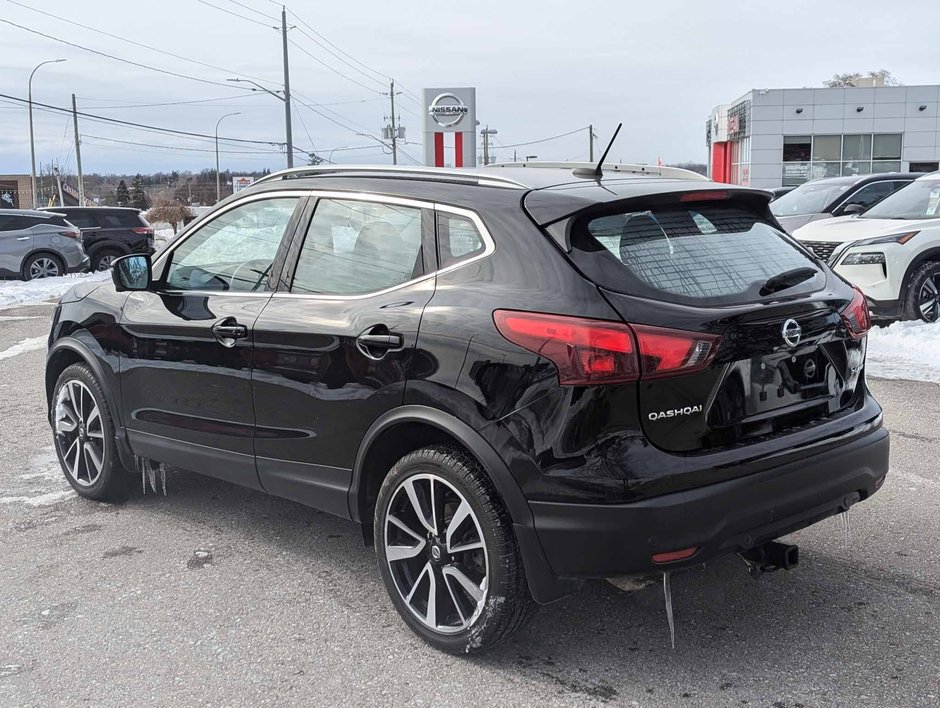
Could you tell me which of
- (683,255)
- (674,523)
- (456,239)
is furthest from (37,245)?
(674,523)

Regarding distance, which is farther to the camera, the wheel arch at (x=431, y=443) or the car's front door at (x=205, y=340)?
the car's front door at (x=205, y=340)

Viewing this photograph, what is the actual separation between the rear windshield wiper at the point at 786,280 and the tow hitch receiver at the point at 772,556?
0.89 m

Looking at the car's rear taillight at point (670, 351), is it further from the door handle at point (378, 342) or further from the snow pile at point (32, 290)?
the snow pile at point (32, 290)

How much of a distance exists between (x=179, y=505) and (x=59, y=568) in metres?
0.94

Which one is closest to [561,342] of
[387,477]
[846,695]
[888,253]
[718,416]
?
[718,416]

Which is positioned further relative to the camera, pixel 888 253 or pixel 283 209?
pixel 888 253

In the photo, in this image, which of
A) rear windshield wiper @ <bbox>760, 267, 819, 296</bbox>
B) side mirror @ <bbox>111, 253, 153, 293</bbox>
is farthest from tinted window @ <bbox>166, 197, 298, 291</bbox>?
rear windshield wiper @ <bbox>760, 267, 819, 296</bbox>

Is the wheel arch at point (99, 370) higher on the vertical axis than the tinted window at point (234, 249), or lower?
lower

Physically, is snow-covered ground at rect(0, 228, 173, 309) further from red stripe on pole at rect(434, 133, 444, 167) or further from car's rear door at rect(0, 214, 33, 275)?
red stripe on pole at rect(434, 133, 444, 167)

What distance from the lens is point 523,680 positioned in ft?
10.7

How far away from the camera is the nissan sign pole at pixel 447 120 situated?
19031 mm

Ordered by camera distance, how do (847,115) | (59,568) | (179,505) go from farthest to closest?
(847,115) < (179,505) < (59,568)

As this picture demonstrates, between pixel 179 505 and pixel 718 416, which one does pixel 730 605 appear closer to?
pixel 718 416

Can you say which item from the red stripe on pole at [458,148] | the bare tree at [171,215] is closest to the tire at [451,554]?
the red stripe on pole at [458,148]
